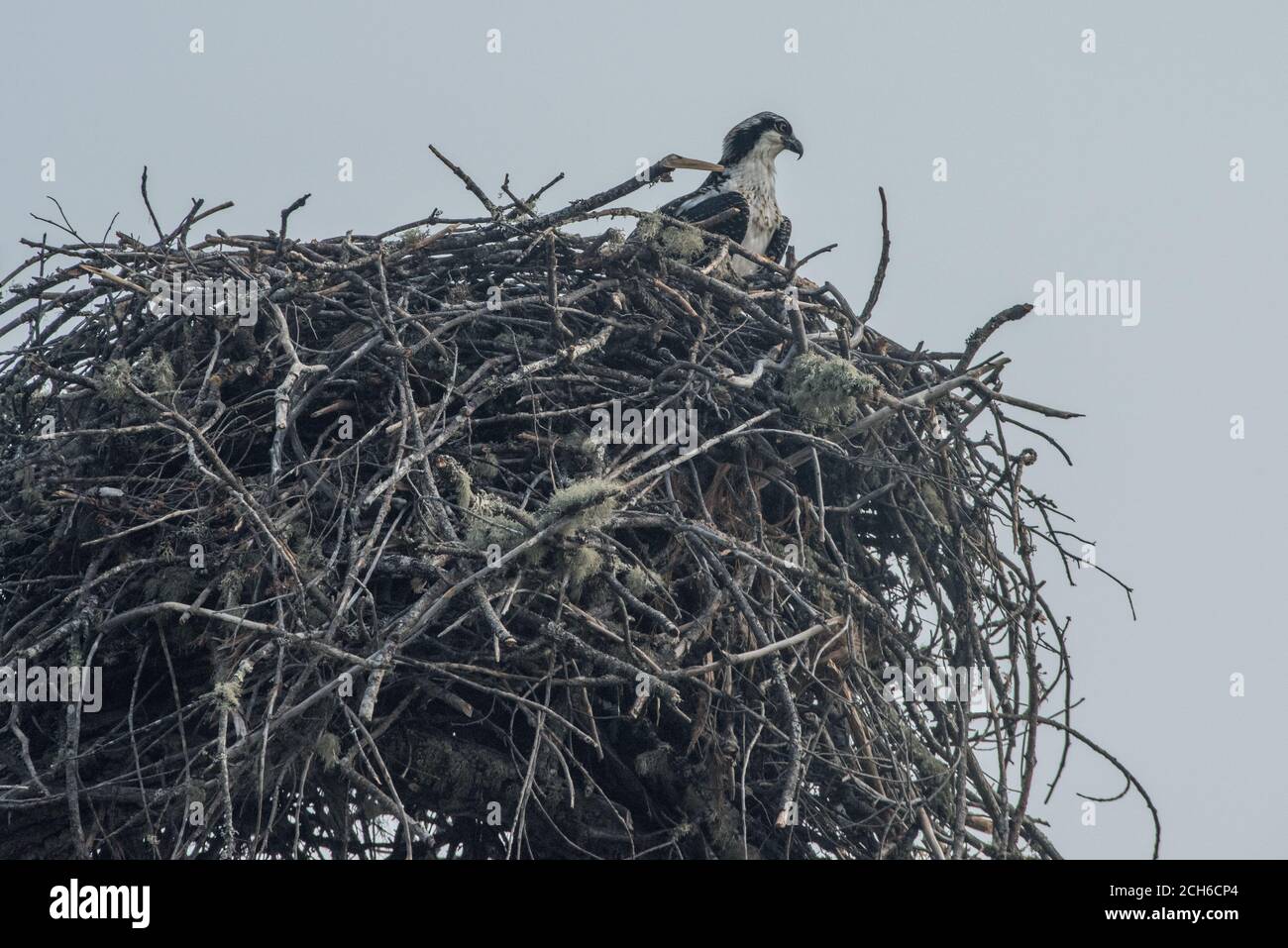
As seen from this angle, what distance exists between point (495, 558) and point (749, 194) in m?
3.79

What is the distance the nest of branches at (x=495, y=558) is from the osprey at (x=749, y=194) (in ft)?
4.46

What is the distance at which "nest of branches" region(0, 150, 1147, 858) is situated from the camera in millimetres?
4863

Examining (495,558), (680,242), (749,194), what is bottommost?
(495,558)

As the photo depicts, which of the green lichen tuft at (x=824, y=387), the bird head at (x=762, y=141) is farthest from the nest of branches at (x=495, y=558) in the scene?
the bird head at (x=762, y=141)

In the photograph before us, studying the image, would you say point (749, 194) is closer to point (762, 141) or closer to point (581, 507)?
point (762, 141)

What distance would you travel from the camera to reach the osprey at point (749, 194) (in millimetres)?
7691

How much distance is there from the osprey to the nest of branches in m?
1.36

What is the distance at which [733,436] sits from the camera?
5.72m

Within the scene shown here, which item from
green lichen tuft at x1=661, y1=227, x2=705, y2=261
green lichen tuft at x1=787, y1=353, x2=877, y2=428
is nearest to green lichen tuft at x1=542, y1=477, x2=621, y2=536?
green lichen tuft at x1=787, y1=353, x2=877, y2=428

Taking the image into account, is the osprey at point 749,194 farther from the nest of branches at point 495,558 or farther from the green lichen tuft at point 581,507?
the green lichen tuft at point 581,507

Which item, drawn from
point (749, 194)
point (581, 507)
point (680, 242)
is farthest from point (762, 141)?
point (581, 507)

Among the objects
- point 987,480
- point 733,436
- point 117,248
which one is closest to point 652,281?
point 733,436

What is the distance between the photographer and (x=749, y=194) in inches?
315
